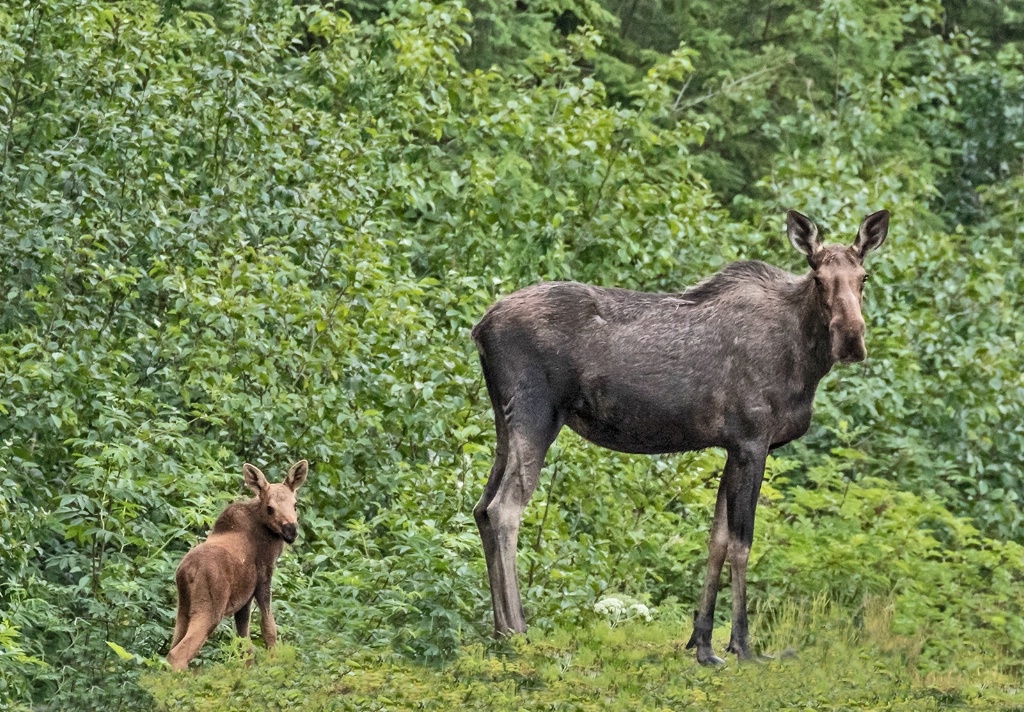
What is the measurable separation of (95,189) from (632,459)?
16.4 ft

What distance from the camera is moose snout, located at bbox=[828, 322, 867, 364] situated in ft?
29.4

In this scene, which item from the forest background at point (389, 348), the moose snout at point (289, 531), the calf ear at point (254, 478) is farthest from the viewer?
the forest background at point (389, 348)

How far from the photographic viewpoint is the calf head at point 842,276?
900 centimetres

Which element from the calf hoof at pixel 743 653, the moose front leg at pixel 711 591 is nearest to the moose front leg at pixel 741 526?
the calf hoof at pixel 743 653

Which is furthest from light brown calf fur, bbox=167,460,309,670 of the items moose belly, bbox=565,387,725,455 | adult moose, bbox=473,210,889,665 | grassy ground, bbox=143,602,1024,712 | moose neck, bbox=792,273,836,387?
moose neck, bbox=792,273,836,387

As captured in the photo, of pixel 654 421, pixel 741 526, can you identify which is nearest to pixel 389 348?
pixel 654 421

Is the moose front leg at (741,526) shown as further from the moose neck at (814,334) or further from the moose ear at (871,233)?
the moose ear at (871,233)

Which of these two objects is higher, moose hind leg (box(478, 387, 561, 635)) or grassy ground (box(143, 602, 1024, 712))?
moose hind leg (box(478, 387, 561, 635))

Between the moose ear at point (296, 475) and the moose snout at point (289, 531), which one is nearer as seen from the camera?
the moose snout at point (289, 531)

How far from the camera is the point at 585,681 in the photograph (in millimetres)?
8625

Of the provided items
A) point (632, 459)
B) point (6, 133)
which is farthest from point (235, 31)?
point (632, 459)

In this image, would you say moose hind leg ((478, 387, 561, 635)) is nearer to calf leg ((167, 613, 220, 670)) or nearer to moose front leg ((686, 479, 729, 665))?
moose front leg ((686, 479, 729, 665))

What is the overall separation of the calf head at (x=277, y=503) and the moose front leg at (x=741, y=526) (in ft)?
8.68

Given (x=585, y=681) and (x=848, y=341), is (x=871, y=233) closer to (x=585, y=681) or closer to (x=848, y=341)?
(x=848, y=341)
